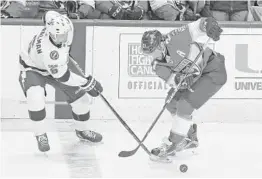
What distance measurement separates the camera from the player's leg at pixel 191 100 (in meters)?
5.27

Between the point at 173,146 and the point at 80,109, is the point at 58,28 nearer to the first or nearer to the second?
the point at 80,109

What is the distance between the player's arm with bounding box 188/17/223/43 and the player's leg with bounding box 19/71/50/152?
1.15 meters

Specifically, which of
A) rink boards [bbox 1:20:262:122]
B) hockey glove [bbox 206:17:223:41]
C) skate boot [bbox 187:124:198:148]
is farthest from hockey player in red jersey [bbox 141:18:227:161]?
rink boards [bbox 1:20:262:122]

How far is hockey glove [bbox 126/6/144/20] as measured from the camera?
21.8 feet

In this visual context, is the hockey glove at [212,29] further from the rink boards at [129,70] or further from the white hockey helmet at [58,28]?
the rink boards at [129,70]

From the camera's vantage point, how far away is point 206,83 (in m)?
5.31

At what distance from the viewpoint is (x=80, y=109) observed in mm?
5777

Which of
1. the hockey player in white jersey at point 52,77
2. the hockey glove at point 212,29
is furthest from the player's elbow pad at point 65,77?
the hockey glove at point 212,29

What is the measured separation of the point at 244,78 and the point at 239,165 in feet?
4.81

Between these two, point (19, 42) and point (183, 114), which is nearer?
point (183, 114)

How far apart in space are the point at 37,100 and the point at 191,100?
1.09 meters

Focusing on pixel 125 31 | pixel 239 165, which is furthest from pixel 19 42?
pixel 239 165

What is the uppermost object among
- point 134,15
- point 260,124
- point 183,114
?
point 134,15

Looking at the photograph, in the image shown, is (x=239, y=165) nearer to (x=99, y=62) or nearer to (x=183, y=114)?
(x=183, y=114)
